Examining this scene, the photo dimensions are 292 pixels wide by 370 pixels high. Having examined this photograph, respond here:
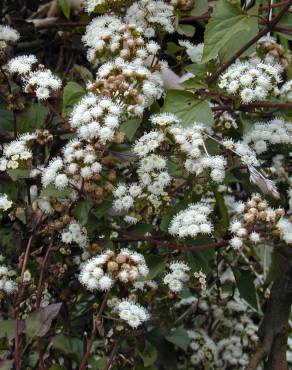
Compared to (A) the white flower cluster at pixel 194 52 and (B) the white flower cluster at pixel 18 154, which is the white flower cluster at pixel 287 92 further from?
(B) the white flower cluster at pixel 18 154

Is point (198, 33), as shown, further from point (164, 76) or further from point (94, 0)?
point (94, 0)

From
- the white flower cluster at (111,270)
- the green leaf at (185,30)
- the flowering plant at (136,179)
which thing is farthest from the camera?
the green leaf at (185,30)

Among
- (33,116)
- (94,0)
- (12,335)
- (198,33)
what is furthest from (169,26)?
(198,33)

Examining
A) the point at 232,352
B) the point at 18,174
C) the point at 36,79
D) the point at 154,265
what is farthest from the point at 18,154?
the point at 232,352

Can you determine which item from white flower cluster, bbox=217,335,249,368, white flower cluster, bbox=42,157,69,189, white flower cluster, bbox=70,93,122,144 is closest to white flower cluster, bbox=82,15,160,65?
white flower cluster, bbox=70,93,122,144

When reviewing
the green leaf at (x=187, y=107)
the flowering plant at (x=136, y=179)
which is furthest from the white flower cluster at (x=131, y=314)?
the green leaf at (x=187, y=107)

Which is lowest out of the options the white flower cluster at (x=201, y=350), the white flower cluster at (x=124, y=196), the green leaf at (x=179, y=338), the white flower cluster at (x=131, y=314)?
the white flower cluster at (x=201, y=350)
